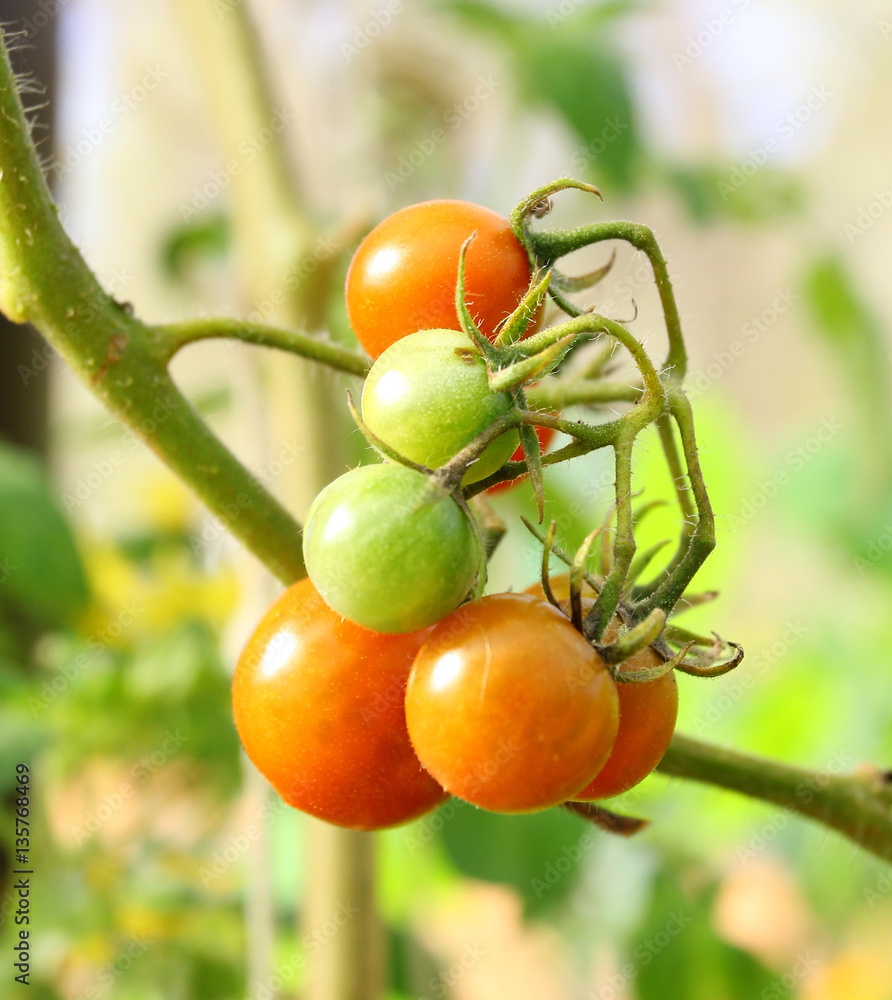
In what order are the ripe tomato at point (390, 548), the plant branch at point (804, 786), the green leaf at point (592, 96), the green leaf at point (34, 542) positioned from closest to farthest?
the ripe tomato at point (390, 548), the plant branch at point (804, 786), the green leaf at point (34, 542), the green leaf at point (592, 96)

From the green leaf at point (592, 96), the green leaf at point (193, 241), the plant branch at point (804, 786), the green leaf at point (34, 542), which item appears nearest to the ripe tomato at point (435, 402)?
the plant branch at point (804, 786)

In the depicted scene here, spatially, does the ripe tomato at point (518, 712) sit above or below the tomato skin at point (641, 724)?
above

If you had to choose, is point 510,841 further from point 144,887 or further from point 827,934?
point 827,934

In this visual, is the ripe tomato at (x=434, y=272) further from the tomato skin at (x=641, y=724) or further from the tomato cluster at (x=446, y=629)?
the tomato skin at (x=641, y=724)

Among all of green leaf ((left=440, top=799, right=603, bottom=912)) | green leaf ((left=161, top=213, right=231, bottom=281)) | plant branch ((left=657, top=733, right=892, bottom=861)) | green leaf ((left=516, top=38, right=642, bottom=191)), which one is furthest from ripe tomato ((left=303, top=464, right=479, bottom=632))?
green leaf ((left=161, top=213, right=231, bottom=281))

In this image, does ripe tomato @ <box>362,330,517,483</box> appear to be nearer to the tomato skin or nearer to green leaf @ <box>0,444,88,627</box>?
the tomato skin

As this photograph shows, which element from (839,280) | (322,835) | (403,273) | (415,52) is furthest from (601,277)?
(415,52)
